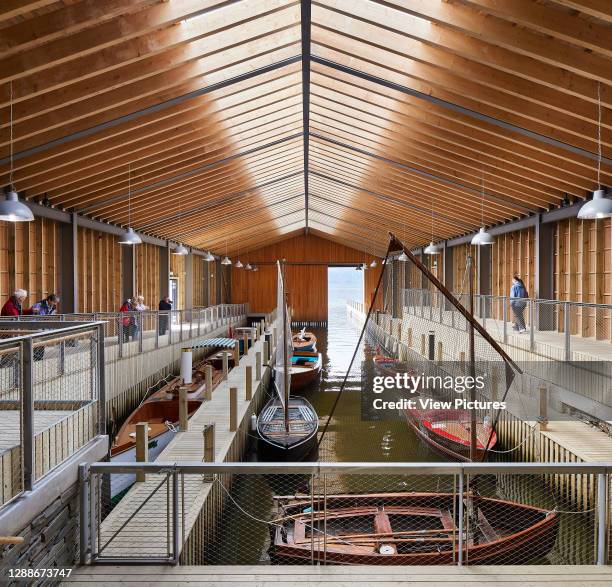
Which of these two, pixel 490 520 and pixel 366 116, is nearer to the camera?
pixel 490 520

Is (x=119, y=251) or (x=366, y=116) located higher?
(x=366, y=116)

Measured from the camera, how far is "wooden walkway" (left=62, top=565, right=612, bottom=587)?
12.9 feet

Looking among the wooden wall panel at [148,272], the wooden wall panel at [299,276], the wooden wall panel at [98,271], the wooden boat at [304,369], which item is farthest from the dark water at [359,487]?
the wooden wall panel at [299,276]

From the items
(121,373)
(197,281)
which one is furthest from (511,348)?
(197,281)

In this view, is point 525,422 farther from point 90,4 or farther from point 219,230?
point 219,230

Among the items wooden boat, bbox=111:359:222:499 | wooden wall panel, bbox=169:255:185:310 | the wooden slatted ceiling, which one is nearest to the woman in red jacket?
the wooden slatted ceiling

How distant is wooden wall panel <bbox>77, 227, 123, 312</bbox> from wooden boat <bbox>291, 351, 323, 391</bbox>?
6.17m

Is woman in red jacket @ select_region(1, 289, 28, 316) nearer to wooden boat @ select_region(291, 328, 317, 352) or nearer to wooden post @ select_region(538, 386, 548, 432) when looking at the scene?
wooden post @ select_region(538, 386, 548, 432)

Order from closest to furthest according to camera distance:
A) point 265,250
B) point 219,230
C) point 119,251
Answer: point 119,251
point 219,230
point 265,250

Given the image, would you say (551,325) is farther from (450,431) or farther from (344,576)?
(344,576)

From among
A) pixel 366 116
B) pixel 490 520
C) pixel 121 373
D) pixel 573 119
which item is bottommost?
pixel 490 520

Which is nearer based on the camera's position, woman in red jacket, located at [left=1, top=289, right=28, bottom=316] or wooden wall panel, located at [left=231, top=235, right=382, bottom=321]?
woman in red jacket, located at [left=1, top=289, right=28, bottom=316]

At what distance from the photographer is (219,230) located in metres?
25.3

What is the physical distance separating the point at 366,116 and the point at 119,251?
397 inches
